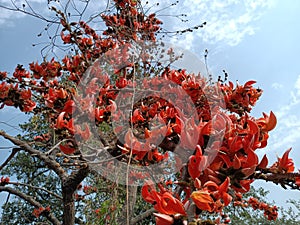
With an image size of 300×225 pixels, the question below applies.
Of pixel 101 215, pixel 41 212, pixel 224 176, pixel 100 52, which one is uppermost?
pixel 100 52

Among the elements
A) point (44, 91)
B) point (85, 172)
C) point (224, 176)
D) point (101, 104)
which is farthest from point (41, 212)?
point (224, 176)

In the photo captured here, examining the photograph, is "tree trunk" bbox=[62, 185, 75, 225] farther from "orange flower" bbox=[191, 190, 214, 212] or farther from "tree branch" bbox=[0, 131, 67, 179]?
"orange flower" bbox=[191, 190, 214, 212]

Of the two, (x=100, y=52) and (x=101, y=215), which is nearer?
(x=101, y=215)

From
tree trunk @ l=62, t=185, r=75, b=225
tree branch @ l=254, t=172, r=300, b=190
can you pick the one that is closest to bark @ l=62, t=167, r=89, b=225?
tree trunk @ l=62, t=185, r=75, b=225

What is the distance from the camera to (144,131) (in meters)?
1.28

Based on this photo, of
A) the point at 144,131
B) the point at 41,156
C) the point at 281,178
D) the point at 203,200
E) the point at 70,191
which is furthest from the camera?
the point at 70,191

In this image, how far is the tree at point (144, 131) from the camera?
655 mm

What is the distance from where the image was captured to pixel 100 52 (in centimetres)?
271

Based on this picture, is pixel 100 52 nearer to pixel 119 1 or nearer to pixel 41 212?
pixel 119 1

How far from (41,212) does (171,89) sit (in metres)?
2.16

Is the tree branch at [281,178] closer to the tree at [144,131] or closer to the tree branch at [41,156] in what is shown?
the tree at [144,131]

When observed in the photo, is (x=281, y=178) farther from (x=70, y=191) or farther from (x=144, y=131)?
(x=70, y=191)

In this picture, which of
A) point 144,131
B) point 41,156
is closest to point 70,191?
point 41,156

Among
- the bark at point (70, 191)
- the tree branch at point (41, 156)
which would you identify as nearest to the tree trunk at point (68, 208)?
the bark at point (70, 191)
